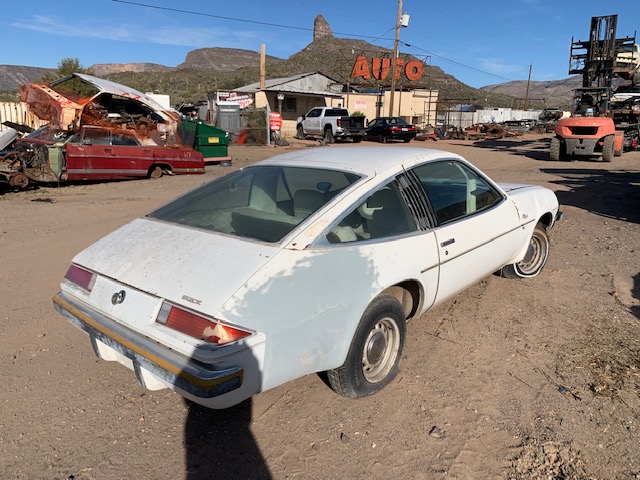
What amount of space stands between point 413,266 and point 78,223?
19.8ft

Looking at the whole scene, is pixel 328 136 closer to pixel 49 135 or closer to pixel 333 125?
pixel 333 125

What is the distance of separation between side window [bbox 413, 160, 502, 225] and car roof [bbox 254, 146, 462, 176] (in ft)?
0.30

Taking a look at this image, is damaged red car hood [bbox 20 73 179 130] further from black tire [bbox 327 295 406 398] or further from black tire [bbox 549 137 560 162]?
black tire [bbox 549 137 560 162]

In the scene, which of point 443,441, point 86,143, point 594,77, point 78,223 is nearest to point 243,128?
point 86,143

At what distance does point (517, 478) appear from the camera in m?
2.27

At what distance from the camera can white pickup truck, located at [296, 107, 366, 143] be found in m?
25.4

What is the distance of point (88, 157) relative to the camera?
34.1 feet

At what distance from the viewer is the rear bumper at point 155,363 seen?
2.08 meters

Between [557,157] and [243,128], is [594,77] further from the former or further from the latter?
[243,128]

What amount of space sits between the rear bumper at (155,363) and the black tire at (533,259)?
11.5 ft

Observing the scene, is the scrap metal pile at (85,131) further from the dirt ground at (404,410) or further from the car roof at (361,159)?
the car roof at (361,159)

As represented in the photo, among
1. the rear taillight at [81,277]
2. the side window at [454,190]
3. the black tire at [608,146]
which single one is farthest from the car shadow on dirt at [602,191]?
the rear taillight at [81,277]

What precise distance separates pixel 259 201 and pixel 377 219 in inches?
36.1

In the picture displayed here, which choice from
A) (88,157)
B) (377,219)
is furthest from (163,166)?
(377,219)
